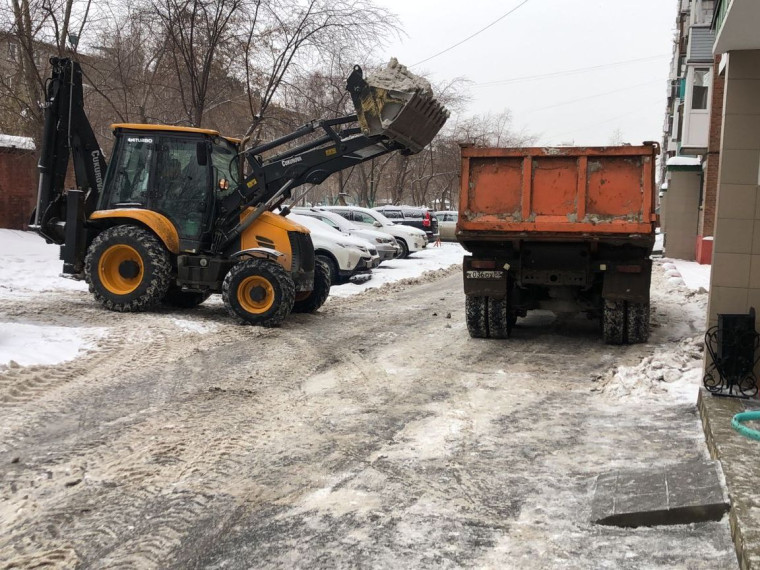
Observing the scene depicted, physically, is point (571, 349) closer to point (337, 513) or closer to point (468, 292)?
point (468, 292)

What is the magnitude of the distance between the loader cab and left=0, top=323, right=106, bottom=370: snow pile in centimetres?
228

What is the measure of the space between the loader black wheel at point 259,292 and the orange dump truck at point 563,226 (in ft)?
8.12

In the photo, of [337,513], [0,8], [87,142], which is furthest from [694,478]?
[0,8]

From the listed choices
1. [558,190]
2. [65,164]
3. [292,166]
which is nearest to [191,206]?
[292,166]

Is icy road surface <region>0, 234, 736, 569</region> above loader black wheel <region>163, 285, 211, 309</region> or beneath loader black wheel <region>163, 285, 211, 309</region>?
beneath

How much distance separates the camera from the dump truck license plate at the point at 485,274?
9555 millimetres

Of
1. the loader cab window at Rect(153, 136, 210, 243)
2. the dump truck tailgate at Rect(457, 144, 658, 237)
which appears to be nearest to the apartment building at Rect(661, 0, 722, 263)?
the dump truck tailgate at Rect(457, 144, 658, 237)

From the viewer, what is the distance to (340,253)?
16.1 meters

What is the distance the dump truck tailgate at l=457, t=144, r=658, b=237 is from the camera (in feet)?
29.3

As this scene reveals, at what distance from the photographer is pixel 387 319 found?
11.6 metres

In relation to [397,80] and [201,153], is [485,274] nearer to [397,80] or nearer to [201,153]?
[397,80]

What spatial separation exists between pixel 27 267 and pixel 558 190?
36.3ft

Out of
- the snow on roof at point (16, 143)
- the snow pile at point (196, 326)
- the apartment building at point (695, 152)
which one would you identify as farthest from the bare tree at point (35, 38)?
the apartment building at point (695, 152)

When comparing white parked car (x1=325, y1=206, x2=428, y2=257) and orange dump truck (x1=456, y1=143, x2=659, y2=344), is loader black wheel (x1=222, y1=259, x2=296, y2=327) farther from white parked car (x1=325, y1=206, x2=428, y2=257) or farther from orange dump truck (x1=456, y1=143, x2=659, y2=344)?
white parked car (x1=325, y1=206, x2=428, y2=257)
